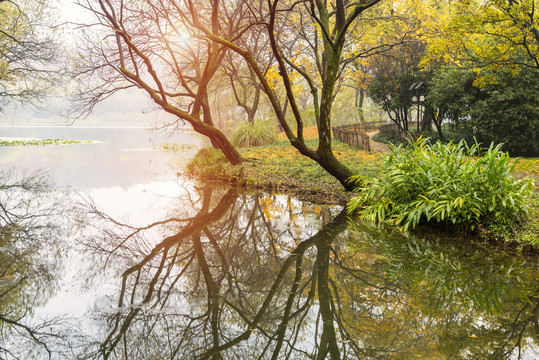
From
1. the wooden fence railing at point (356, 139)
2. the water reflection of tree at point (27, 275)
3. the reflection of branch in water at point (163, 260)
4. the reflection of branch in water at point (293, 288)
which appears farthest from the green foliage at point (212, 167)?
the wooden fence railing at point (356, 139)

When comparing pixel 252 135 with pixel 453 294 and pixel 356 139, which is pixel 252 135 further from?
pixel 453 294

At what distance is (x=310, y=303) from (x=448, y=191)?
3.85 m

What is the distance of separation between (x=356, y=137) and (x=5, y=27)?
21.1m

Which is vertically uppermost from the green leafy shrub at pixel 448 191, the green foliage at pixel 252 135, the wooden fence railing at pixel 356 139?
the green foliage at pixel 252 135

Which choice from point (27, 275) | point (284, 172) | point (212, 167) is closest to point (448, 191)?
point (27, 275)

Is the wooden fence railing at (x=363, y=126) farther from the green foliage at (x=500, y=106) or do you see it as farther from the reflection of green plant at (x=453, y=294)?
the reflection of green plant at (x=453, y=294)

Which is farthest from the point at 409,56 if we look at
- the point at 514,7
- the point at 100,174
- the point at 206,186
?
the point at 100,174

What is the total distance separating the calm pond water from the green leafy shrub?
0.50m

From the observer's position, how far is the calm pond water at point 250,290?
3920mm

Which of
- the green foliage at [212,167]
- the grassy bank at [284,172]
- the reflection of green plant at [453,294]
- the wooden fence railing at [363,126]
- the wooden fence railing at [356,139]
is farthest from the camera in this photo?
the wooden fence railing at [363,126]

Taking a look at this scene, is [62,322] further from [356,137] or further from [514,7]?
[356,137]

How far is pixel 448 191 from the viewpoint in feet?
24.4

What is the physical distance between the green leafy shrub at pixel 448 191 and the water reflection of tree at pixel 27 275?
18.3ft

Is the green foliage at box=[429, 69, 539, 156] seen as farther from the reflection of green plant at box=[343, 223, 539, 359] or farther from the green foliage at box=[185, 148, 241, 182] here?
the reflection of green plant at box=[343, 223, 539, 359]
